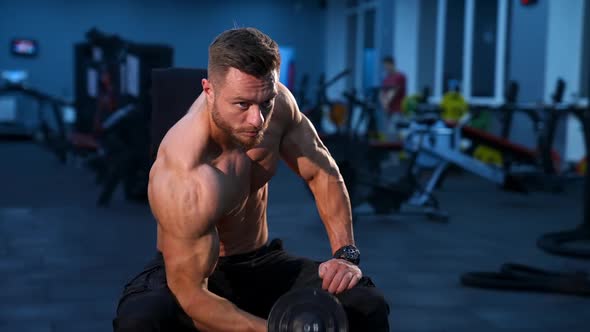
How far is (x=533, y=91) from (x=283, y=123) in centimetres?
657

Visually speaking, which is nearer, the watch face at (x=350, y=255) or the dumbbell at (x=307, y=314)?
the dumbbell at (x=307, y=314)

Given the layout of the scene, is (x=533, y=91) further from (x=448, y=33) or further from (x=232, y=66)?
(x=232, y=66)

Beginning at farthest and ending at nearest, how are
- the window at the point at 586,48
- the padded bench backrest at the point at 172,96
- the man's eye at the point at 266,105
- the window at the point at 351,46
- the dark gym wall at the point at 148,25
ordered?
the window at the point at 351,46
the dark gym wall at the point at 148,25
the window at the point at 586,48
the padded bench backrest at the point at 172,96
the man's eye at the point at 266,105

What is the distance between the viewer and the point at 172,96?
1972mm

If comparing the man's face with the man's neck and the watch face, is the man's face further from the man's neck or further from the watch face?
the watch face

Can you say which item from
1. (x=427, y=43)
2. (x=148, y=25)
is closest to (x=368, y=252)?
(x=427, y=43)

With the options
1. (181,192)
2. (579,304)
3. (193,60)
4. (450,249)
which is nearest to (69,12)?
(193,60)

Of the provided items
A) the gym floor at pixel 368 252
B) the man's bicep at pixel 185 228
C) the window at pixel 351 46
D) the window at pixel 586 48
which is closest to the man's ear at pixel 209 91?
the man's bicep at pixel 185 228

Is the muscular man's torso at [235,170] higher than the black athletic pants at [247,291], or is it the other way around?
the muscular man's torso at [235,170]

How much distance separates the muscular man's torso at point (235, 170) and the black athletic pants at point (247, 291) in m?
0.05

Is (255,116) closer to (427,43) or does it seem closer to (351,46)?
(427,43)

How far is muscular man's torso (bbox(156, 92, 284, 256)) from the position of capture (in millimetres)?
1665

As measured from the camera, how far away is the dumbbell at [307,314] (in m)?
1.49

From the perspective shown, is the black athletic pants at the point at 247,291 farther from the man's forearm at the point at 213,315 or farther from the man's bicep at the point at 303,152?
the man's bicep at the point at 303,152
